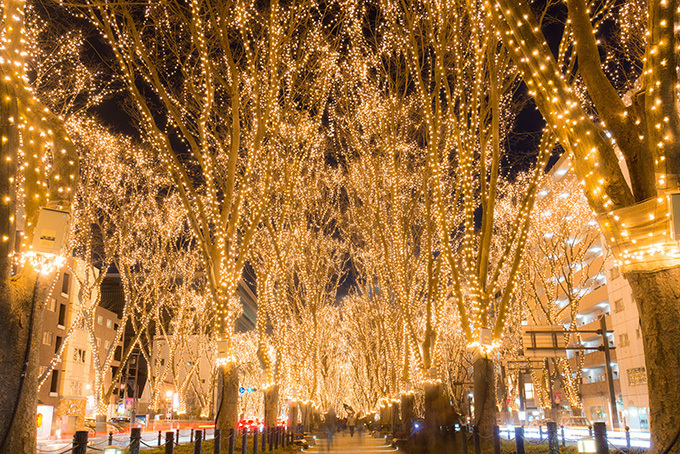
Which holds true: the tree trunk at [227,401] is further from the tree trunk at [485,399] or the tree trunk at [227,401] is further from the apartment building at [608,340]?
the apartment building at [608,340]

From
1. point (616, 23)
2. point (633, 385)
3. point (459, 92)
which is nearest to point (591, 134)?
point (459, 92)

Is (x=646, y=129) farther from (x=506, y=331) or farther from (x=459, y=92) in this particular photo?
(x=506, y=331)

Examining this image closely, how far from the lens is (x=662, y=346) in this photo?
525 cm

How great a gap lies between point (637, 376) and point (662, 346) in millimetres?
36626

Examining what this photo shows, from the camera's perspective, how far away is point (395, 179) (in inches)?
672

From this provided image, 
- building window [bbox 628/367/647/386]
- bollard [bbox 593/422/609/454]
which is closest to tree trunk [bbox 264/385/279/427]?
bollard [bbox 593/422/609/454]

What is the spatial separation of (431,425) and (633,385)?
97.5ft

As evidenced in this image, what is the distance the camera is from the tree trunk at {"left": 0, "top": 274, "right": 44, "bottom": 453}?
567 centimetres

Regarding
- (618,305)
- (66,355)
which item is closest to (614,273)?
(618,305)

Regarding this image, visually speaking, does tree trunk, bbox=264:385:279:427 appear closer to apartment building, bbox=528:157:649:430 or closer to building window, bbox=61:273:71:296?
apartment building, bbox=528:157:649:430

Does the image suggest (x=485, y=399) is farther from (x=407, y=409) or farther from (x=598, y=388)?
(x=598, y=388)

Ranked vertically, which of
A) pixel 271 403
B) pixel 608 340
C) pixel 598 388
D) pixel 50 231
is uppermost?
pixel 50 231

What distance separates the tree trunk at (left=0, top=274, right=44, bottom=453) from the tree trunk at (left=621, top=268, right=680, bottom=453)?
6.54 m

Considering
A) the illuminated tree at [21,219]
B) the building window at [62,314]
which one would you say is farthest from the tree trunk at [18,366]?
the building window at [62,314]
